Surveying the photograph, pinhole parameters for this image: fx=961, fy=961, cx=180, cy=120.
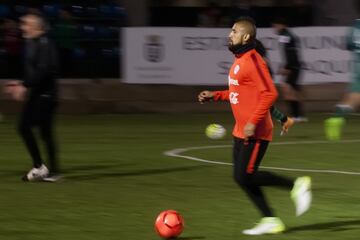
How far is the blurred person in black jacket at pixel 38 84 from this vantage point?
10922 millimetres

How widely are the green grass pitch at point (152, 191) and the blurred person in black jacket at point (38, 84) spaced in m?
0.55

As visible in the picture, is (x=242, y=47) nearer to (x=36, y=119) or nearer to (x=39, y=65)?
(x=39, y=65)

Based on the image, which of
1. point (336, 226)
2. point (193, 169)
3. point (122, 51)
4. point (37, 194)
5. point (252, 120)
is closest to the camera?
point (252, 120)

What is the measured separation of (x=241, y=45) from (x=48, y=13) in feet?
44.3

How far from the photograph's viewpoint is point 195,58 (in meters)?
20.8

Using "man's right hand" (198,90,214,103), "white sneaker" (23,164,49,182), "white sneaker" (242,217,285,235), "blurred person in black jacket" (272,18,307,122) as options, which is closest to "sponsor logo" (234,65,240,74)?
"man's right hand" (198,90,214,103)

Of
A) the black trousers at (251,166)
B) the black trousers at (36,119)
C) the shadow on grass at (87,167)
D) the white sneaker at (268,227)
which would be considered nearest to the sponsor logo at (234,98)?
the black trousers at (251,166)

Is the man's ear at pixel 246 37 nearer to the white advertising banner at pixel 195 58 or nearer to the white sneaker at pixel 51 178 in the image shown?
the white sneaker at pixel 51 178

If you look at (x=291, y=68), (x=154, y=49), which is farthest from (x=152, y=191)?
(x=154, y=49)

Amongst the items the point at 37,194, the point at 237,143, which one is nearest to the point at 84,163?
the point at 37,194

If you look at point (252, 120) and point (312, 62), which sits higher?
point (312, 62)

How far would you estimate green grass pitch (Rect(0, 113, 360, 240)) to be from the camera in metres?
8.70

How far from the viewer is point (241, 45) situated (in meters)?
8.23

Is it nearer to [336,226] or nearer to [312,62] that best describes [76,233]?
[336,226]
